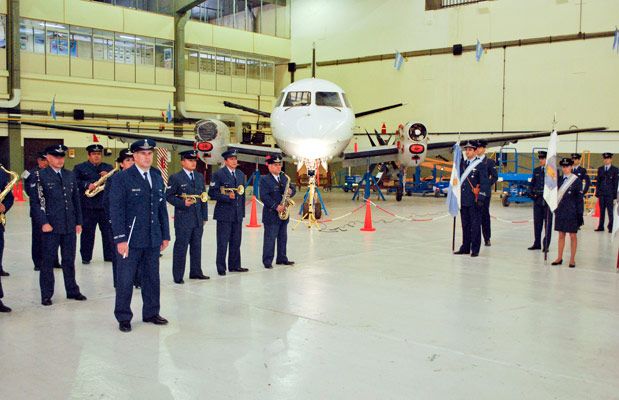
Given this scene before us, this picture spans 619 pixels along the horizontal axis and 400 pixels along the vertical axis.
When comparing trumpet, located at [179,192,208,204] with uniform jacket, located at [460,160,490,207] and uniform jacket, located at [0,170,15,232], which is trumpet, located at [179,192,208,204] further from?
uniform jacket, located at [460,160,490,207]

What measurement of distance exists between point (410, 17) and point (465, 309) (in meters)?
24.8

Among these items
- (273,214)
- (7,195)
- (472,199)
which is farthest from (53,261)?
(472,199)

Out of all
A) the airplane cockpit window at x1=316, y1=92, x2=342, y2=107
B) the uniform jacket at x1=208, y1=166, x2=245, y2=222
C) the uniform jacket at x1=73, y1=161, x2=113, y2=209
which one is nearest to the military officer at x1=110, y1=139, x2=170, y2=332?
the uniform jacket at x1=208, y1=166, x2=245, y2=222

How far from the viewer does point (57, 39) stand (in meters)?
25.0

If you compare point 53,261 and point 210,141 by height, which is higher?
point 210,141

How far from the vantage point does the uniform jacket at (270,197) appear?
8.17m

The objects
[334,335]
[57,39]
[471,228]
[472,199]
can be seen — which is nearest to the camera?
[334,335]

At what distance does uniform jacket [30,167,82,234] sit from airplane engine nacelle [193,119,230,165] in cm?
1194

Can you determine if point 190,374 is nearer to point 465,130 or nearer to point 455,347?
point 455,347

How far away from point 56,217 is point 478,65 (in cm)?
2367

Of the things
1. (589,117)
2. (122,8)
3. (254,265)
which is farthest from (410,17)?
(254,265)

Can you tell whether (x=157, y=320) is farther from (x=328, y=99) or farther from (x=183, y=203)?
(x=328, y=99)

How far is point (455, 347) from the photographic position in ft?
15.7

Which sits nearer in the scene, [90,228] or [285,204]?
[285,204]
